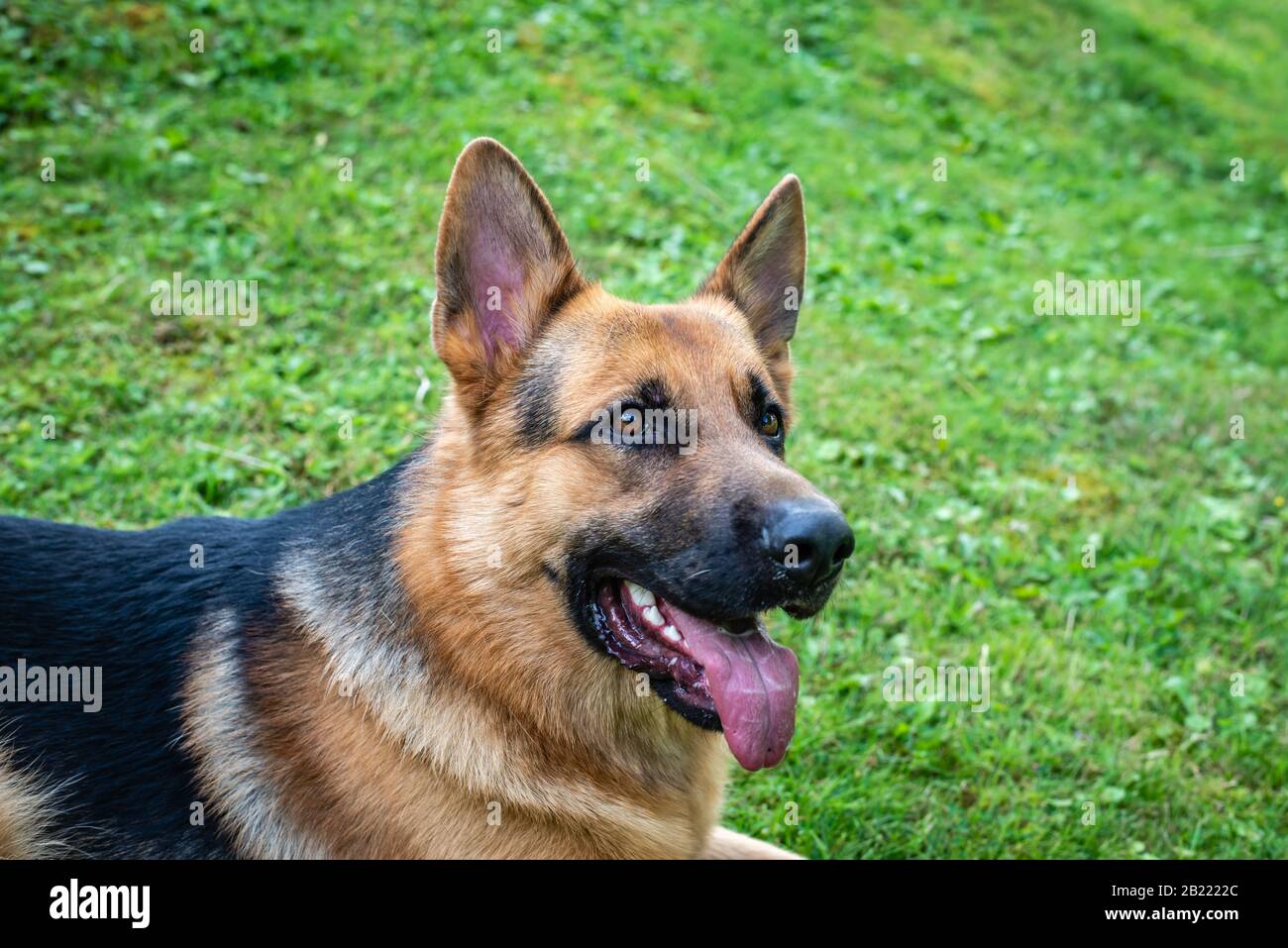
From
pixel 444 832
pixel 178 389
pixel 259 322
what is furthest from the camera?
pixel 259 322

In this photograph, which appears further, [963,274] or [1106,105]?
[1106,105]

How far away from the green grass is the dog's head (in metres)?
1.53

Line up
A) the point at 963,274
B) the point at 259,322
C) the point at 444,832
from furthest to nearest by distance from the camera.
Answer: the point at 963,274, the point at 259,322, the point at 444,832

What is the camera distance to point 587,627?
3805 mm

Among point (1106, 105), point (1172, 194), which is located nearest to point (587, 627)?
point (1172, 194)

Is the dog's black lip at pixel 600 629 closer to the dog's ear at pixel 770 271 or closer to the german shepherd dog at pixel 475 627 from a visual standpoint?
the german shepherd dog at pixel 475 627

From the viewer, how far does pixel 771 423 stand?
430cm

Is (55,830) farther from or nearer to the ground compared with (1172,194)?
nearer to the ground

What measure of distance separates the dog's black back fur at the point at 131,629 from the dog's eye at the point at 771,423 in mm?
1422

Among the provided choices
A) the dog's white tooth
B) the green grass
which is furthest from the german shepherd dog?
the green grass

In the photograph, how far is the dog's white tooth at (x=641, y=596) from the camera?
151 inches

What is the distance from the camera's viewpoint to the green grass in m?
5.47

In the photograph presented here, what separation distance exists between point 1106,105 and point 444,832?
14.0 metres
